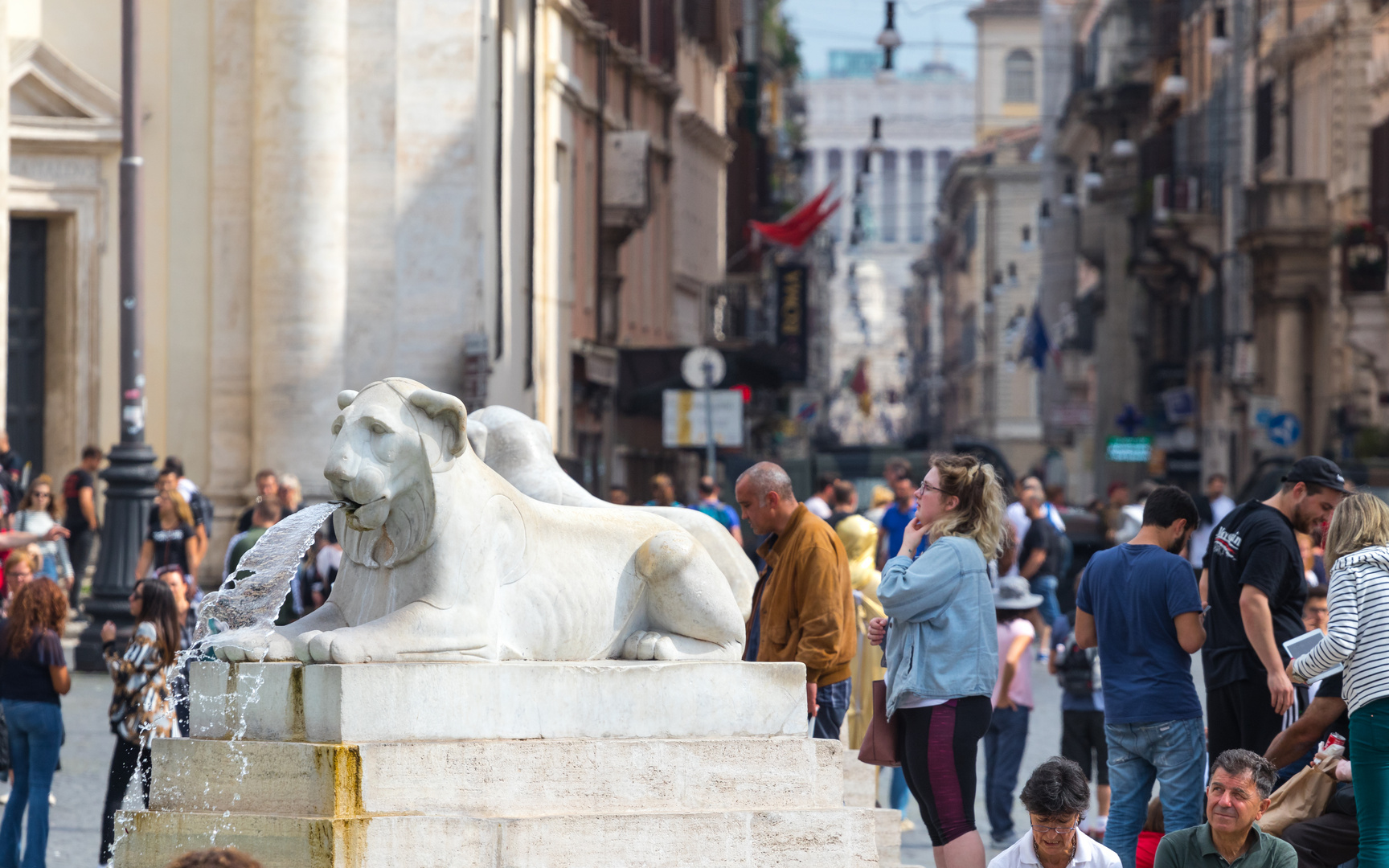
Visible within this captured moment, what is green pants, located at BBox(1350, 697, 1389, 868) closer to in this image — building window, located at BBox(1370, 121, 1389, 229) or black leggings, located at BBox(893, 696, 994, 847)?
black leggings, located at BBox(893, 696, 994, 847)

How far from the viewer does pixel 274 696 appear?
21.7 feet

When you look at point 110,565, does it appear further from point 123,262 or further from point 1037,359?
point 1037,359

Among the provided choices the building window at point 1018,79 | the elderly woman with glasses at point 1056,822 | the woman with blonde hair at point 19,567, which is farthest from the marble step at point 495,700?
the building window at point 1018,79

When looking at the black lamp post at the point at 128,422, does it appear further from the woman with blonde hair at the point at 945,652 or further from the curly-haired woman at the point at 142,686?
the woman with blonde hair at the point at 945,652

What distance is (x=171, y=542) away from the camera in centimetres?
1595

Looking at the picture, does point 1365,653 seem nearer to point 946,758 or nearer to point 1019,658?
point 946,758

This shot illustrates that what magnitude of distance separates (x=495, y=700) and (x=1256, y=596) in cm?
336

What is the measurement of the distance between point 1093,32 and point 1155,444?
22.7 m

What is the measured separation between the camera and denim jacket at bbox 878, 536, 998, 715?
785 centimetres

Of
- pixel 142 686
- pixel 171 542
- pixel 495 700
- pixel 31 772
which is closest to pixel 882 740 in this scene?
pixel 495 700

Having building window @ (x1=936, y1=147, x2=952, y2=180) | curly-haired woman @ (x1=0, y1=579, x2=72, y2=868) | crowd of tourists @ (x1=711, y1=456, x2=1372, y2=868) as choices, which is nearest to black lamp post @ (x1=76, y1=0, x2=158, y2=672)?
curly-haired woman @ (x1=0, y1=579, x2=72, y2=868)

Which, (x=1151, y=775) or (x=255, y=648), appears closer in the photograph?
(x=255, y=648)

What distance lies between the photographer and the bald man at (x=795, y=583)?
8875 millimetres

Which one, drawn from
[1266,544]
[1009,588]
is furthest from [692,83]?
[1266,544]
